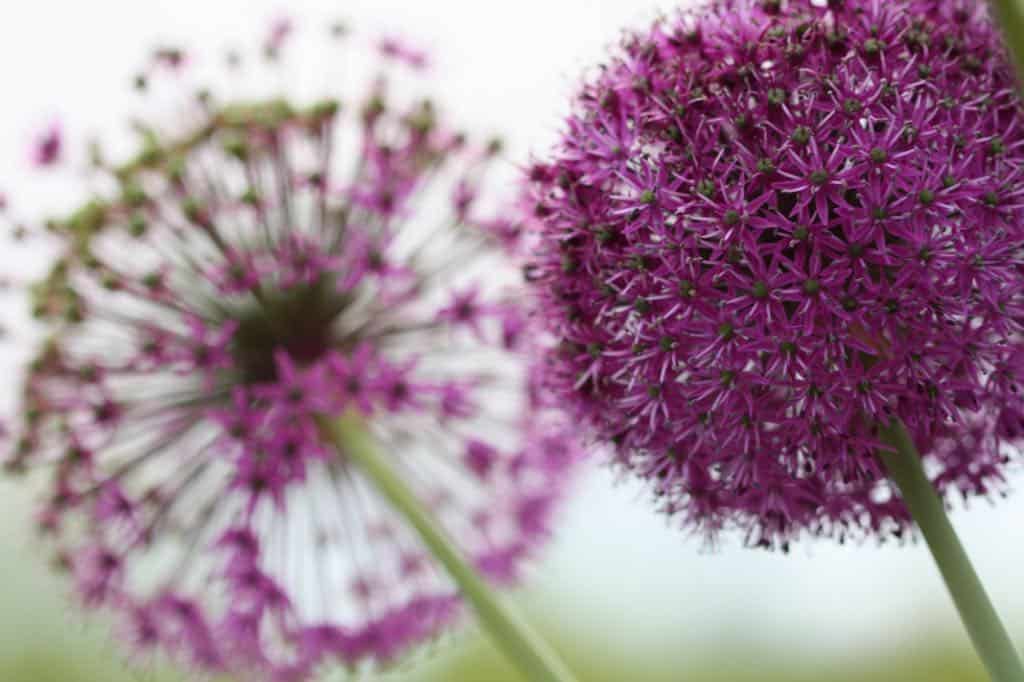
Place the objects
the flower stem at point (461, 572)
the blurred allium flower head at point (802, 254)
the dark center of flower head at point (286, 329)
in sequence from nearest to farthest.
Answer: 1. the blurred allium flower head at point (802, 254)
2. the flower stem at point (461, 572)
3. the dark center of flower head at point (286, 329)

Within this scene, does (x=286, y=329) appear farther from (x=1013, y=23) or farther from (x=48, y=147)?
(x=1013, y=23)

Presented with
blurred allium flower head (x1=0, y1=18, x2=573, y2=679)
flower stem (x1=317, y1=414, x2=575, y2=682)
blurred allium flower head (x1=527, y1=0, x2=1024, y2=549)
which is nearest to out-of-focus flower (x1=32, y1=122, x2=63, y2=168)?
blurred allium flower head (x1=0, y1=18, x2=573, y2=679)

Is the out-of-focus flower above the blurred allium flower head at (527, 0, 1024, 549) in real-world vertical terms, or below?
above

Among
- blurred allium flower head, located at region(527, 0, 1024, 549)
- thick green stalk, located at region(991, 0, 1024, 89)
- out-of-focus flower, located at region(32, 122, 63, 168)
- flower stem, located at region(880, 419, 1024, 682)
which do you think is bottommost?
flower stem, located at region(880, 419, 1024, 682)

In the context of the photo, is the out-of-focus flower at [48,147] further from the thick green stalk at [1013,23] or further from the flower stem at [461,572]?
the thick green stalk at [1013,23]

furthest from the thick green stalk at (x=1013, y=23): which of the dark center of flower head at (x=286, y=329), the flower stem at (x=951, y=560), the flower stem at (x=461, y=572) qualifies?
the dark center of flower head at (x=286, y=329)

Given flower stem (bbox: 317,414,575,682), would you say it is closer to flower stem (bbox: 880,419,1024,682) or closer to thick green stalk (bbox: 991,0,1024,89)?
flower stem (bbox: 880,419,1024,682)

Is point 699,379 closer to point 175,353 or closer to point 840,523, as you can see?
point 840,523
